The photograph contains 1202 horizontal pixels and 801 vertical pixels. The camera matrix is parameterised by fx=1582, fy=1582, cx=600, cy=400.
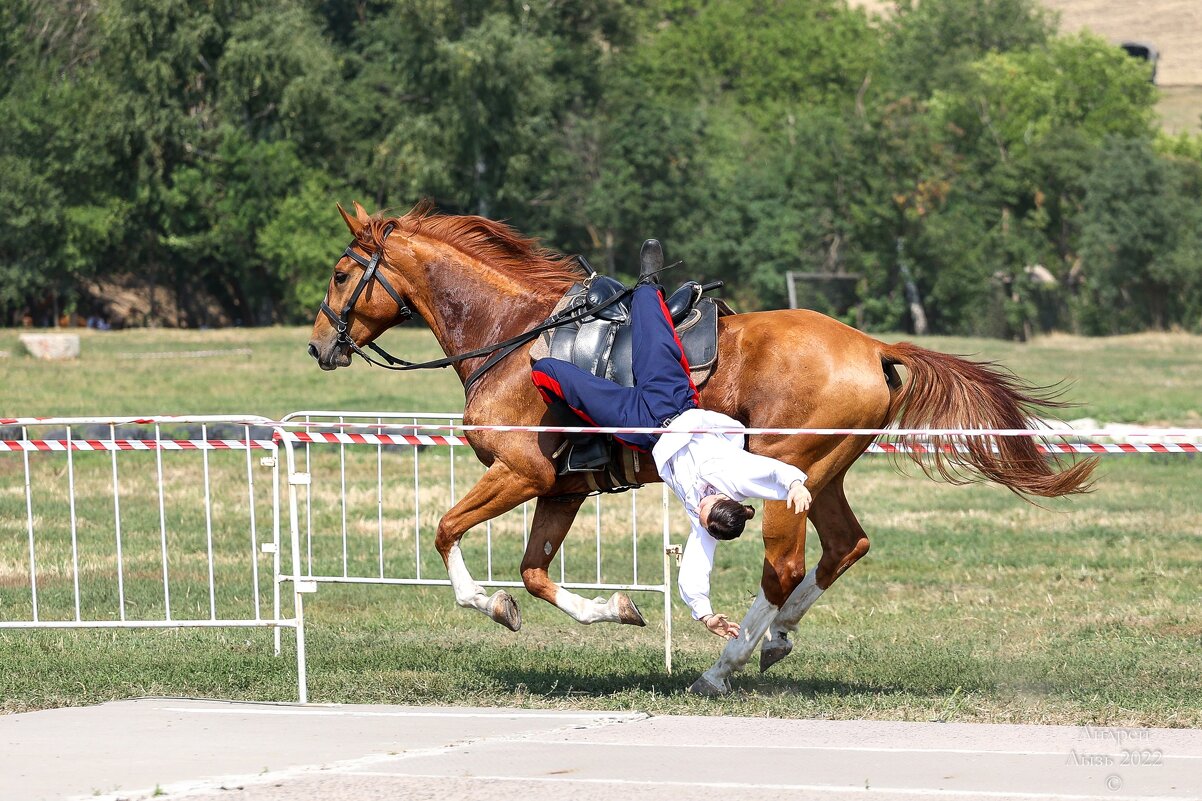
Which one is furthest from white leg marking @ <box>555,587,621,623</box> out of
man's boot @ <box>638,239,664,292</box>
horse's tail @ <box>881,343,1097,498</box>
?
horse's tail @ <box>881,343,1097,498</box>

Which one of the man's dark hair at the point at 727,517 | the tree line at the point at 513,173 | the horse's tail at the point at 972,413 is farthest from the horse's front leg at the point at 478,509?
the tree line at the point at 513,173

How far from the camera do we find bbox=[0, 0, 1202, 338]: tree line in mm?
55562

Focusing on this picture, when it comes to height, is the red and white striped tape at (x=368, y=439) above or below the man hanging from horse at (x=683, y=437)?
below

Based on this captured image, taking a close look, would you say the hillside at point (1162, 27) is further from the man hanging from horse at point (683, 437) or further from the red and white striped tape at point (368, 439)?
the man hanging from horse at point (683, 437)

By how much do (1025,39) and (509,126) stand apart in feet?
158

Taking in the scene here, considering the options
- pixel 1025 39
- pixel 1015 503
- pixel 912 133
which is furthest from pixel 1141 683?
pixel 1025 39

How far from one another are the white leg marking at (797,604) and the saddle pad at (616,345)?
4.22 ft

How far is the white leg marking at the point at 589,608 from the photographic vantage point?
7.68 m

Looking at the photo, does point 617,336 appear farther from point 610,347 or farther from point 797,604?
point 797,604

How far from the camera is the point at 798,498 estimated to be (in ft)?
23.5

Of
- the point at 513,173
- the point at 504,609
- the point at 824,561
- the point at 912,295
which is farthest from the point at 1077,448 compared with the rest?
the point at 912,295

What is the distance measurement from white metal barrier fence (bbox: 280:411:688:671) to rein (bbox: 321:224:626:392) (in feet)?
1.72

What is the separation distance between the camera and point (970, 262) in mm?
59969

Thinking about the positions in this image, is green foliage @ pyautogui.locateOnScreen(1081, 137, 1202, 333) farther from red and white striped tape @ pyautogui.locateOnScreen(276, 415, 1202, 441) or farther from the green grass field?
red and white striped tape @ pyautogui.locateOnScreen(276, 415, 1202, 441)
